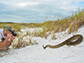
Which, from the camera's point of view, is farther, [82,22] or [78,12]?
[78,12]

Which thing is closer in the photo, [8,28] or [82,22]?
[8,28]

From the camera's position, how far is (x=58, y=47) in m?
3.25

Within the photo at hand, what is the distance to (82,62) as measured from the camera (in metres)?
1.84

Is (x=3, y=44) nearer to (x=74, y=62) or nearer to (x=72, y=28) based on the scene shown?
(x=74, y=62)

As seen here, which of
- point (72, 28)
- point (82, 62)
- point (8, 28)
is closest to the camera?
point (82, 62)

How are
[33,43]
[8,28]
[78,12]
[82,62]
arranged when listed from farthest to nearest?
1. [78,12]
2. [33,43]
3. [8,28]
4. [82,62]

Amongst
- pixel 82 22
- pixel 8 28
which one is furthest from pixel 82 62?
pixel 82 22

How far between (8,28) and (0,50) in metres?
0.84

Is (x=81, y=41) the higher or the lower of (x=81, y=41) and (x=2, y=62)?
the higher

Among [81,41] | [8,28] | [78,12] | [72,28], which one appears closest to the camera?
[81,41]

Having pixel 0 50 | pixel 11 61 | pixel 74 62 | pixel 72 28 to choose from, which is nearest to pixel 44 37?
pixel 72 28

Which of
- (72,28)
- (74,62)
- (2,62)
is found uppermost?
(72,28)

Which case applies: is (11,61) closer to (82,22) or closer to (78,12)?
(82,22)

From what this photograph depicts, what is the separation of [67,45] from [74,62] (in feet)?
3.77
